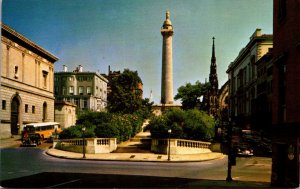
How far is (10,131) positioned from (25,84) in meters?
9.15

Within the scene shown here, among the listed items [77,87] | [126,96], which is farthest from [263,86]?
[77,87]

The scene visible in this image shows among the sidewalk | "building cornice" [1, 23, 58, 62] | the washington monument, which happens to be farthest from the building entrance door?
the washington monument

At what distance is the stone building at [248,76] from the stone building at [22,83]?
28.3 m

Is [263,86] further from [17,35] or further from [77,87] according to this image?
[77,87]

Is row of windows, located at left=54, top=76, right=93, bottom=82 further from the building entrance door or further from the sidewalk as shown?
the sidewalk

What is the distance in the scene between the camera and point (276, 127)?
16.0 m

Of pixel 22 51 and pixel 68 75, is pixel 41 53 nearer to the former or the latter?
pixel 22 51

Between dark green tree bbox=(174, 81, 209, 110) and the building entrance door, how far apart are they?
40413 mm

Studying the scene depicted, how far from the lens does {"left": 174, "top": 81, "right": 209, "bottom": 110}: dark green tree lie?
8227 centimetres

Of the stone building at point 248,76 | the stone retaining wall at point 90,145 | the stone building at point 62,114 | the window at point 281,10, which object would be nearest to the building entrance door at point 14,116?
the stone retaining wall at point 90,145

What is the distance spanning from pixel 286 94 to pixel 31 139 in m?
33.0

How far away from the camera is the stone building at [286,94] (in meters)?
13.8

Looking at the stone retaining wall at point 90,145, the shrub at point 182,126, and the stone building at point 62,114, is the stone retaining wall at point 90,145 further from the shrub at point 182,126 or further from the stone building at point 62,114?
the stone building at point 62,114

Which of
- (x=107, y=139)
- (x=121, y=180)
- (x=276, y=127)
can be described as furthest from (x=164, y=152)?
(x=276, y=127)
